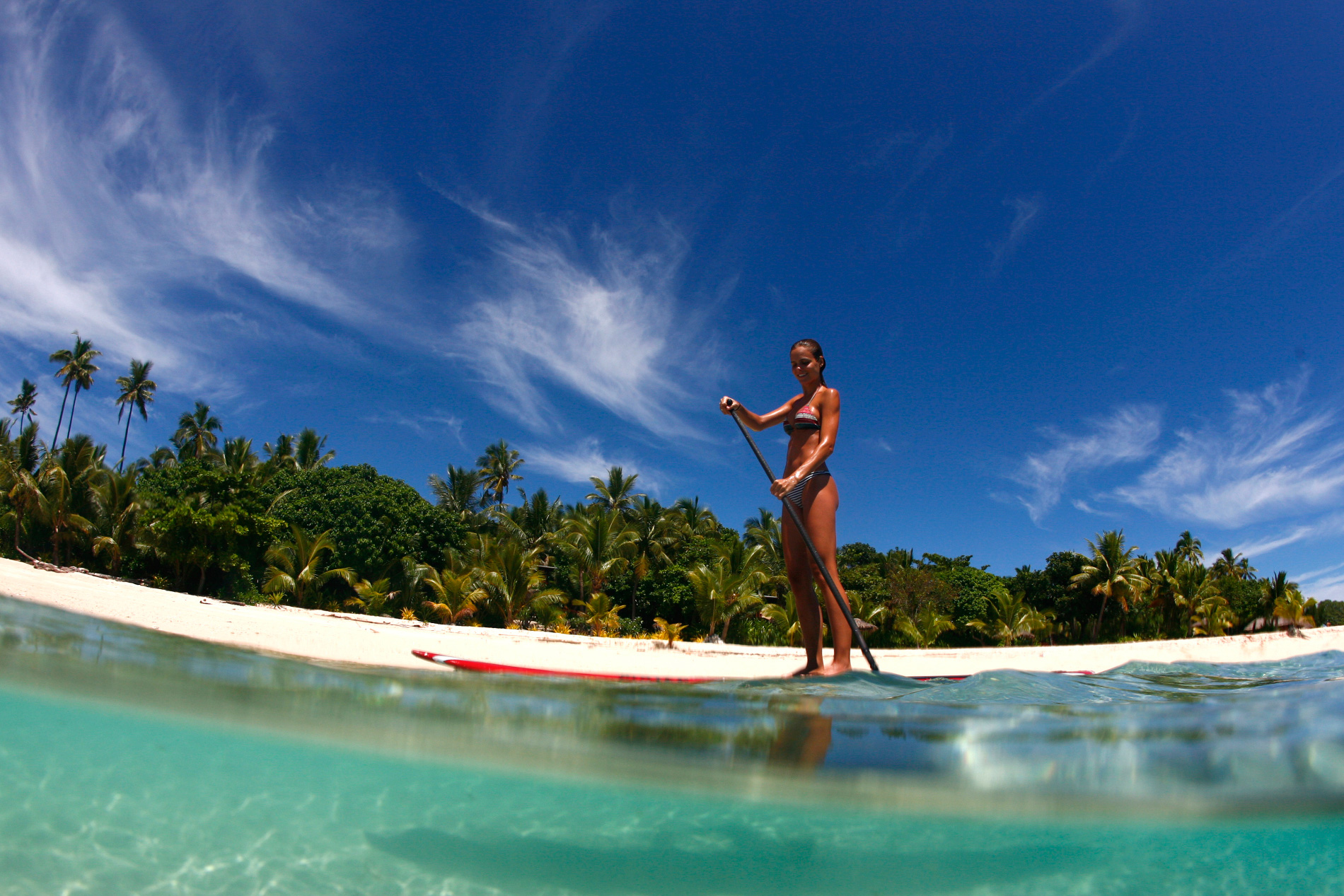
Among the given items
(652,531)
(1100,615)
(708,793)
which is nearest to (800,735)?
(708,793)

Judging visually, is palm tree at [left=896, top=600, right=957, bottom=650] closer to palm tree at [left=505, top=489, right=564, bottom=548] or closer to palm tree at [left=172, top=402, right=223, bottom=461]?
palm tree at [left=505, top=489, right=564, bottom=548]

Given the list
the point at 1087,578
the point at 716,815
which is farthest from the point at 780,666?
the point at 1087,578

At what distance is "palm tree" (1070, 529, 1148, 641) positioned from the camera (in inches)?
1208

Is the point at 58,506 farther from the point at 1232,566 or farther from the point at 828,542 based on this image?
the point at 1232,566

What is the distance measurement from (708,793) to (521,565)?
19261mm

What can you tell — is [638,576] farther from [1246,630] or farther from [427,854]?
[1246,630]

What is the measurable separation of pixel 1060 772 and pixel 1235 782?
33.8 inches

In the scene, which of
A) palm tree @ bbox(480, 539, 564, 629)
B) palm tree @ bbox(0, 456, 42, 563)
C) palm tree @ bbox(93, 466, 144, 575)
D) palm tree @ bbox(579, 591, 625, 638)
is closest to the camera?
palm tree @ bbox(579, 591, 625, 638)

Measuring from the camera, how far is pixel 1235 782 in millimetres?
3328

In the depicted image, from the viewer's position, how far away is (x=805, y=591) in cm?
487

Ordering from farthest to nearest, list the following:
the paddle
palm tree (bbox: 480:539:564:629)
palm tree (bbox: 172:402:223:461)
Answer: palm tree (bbox: 172:402:223:461) → palm tree (bbox: 480:539:564:629) → the paddle

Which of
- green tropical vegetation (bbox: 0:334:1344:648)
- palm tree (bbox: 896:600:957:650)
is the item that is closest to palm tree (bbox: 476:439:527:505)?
green tropical vegetation (bbox: 0:334:1344:648)

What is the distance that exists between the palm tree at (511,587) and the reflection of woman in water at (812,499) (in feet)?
58.5

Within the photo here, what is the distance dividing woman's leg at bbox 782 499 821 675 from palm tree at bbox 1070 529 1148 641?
32.4 m
